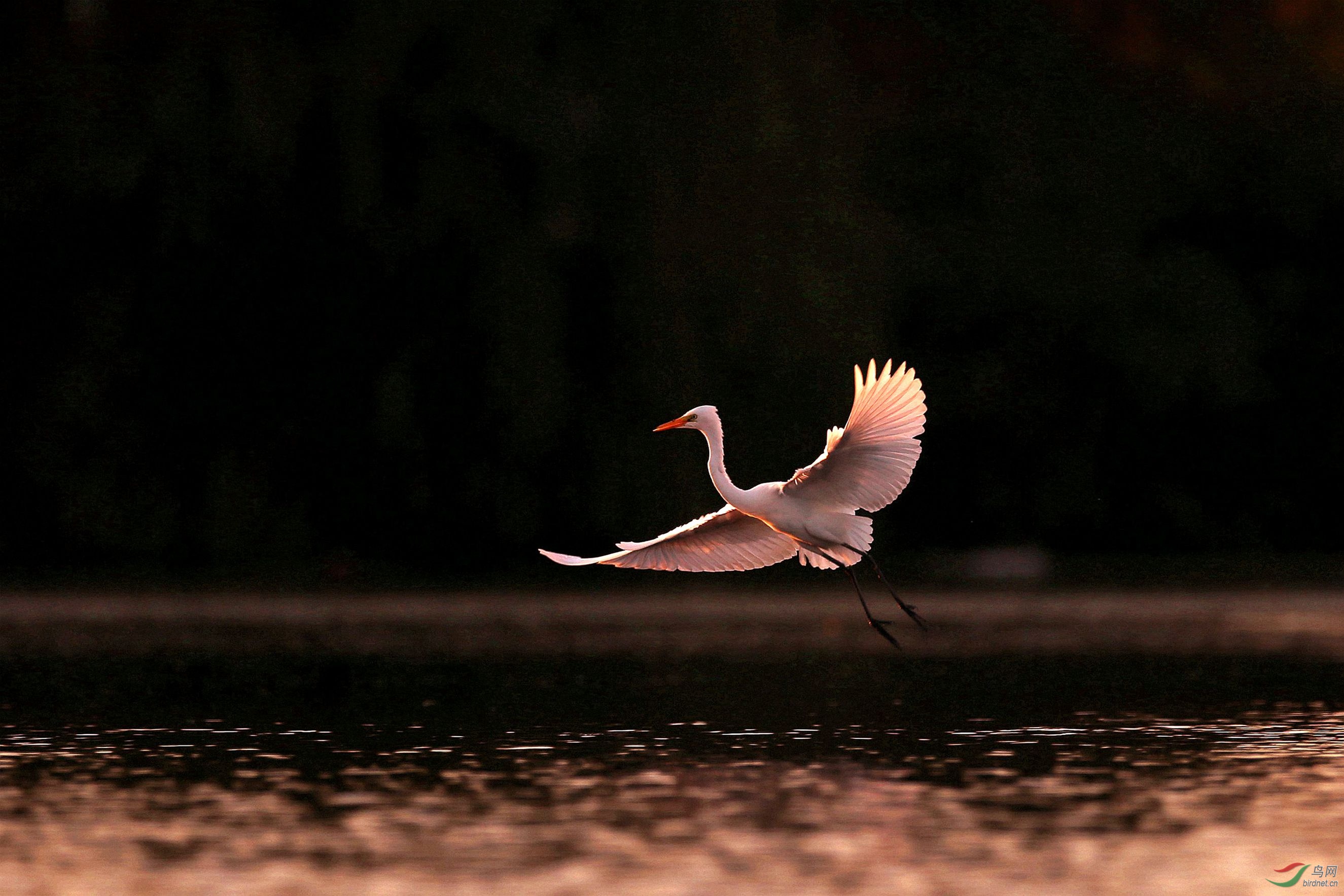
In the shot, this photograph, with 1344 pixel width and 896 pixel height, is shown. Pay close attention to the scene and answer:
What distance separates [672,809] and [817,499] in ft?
11.6

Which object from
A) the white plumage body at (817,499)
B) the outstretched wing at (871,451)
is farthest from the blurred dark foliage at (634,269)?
the outstretched wing at (871,451)

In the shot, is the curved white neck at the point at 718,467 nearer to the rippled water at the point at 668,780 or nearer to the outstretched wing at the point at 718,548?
the outstretched wing at the point at 718,548

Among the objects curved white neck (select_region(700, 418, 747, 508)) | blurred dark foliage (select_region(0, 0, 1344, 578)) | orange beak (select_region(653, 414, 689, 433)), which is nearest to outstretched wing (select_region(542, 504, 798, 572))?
curved white neck (select_region(700, 418, 747, 508))

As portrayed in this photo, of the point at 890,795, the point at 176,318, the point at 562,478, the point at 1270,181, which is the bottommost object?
the point at 890,795

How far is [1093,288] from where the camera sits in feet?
130

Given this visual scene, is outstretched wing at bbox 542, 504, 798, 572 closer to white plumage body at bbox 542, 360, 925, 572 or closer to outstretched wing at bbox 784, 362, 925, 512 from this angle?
white plumage body at bbox 542, 360, 925, 572

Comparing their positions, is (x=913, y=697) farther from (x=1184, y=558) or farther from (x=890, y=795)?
(x=1184, y=558)

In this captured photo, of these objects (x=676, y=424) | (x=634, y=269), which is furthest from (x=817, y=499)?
(x=634, y=269)

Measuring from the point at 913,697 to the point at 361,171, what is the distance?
1934 centimetres

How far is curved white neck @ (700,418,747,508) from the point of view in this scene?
1653 centimetres

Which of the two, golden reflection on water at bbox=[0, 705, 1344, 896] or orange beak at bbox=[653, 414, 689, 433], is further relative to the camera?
orange beak at bbox=[653, 414, 689, 433]

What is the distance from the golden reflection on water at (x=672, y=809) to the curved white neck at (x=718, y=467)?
6.04 ft

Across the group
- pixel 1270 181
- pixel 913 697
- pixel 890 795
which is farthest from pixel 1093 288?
pixel 890 795

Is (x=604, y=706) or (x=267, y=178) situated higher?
(x=267, y=178)
